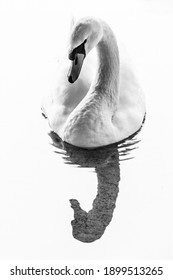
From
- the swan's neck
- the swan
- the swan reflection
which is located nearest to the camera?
the swan reflection

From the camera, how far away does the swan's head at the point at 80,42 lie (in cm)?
515

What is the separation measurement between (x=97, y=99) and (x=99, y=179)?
0.43 m

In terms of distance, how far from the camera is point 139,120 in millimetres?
5680

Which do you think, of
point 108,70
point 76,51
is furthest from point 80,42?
point 108,70

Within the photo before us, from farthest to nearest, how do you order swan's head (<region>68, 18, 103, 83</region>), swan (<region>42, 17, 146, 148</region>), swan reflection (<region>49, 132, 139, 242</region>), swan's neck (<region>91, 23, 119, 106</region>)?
swan's neck (<region>91, 23, 119, 106</region>) < swan (<region>42, 17, 146, 148</region>) < swan's head (<region>68, 18, 103, 83</region>) < swan reflection (<region>49, 132, 139, 242</region>)

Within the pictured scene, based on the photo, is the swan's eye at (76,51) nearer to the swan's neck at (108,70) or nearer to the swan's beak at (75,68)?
the swan's beak at (75,68)

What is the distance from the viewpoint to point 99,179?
534 cm

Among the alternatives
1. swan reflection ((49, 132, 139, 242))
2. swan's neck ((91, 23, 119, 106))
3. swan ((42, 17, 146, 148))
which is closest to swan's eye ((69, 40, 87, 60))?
swan ((42, 17, 146, 148))

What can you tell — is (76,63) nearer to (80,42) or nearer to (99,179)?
(80,42)

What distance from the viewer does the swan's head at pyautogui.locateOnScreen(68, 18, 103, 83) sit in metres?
5.15

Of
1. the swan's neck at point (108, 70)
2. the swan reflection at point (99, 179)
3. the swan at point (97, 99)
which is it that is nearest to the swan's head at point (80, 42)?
the swan at point (97, 99)

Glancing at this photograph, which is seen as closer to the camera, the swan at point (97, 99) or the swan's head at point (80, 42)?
the swan's head at point (80, 42)

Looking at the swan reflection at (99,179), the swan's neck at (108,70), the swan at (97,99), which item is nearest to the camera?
the swan reflection at (99,179)

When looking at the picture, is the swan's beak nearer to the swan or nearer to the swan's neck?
the swan
